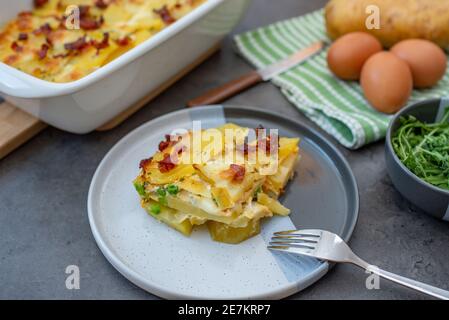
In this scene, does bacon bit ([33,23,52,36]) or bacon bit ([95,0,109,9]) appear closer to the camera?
bacon bit ([33,23,52,36])

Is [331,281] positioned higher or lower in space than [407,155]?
lower

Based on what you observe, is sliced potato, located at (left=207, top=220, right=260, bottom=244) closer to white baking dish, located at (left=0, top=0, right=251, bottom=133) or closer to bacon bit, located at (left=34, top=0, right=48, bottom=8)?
white baking dish, located at (left=0, top=0, right=251, bottom=133)

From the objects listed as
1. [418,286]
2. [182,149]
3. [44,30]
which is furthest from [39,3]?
[418,286]

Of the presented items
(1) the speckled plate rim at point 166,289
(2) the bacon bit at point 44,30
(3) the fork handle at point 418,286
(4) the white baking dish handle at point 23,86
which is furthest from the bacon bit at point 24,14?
(3) the fork handle at point 418,286

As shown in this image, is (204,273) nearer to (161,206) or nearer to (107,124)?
(161,206)

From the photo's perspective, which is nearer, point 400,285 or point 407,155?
point 400,285

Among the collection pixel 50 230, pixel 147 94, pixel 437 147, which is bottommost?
pixel 50 230

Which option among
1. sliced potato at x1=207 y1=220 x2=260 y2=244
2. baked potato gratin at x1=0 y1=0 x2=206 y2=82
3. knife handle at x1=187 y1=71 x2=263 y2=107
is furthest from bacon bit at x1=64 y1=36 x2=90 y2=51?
sliced potato at x1=207 y1=220 x2=260 y2=244

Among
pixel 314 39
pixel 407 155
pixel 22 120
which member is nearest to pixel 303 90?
pixel 314 39
